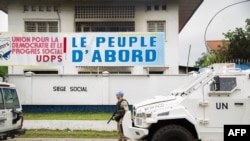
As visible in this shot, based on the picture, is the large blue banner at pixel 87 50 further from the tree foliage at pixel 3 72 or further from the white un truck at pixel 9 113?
the white un truck at pixel 9 113

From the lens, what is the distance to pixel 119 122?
13.0m

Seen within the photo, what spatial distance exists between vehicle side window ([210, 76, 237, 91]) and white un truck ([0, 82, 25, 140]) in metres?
5.55

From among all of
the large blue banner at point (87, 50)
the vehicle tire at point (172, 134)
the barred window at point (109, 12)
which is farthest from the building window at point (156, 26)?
the vehicle tire at point (172, 134)

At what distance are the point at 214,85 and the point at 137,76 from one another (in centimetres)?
1053

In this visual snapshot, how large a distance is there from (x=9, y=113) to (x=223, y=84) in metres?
5.85

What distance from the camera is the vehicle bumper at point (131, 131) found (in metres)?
10.8

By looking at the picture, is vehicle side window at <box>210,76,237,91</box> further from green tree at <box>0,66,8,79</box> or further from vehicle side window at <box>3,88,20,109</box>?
green tree at <box>0,66,8,79</box>

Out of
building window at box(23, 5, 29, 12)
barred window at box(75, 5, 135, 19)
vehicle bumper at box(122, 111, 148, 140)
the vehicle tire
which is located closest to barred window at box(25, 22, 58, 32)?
building window at box(23, 5, 29, 12)

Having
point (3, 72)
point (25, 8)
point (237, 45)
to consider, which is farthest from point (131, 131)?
point (237, 45)

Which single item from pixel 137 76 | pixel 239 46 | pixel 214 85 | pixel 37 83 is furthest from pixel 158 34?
pixel 239 46

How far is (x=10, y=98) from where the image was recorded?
13.0m

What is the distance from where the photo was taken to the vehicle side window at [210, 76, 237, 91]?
1109 cm

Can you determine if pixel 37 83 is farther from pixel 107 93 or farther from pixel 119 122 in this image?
pixel 119 122

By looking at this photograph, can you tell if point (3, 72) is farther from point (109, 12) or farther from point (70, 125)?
point (109, 12)
